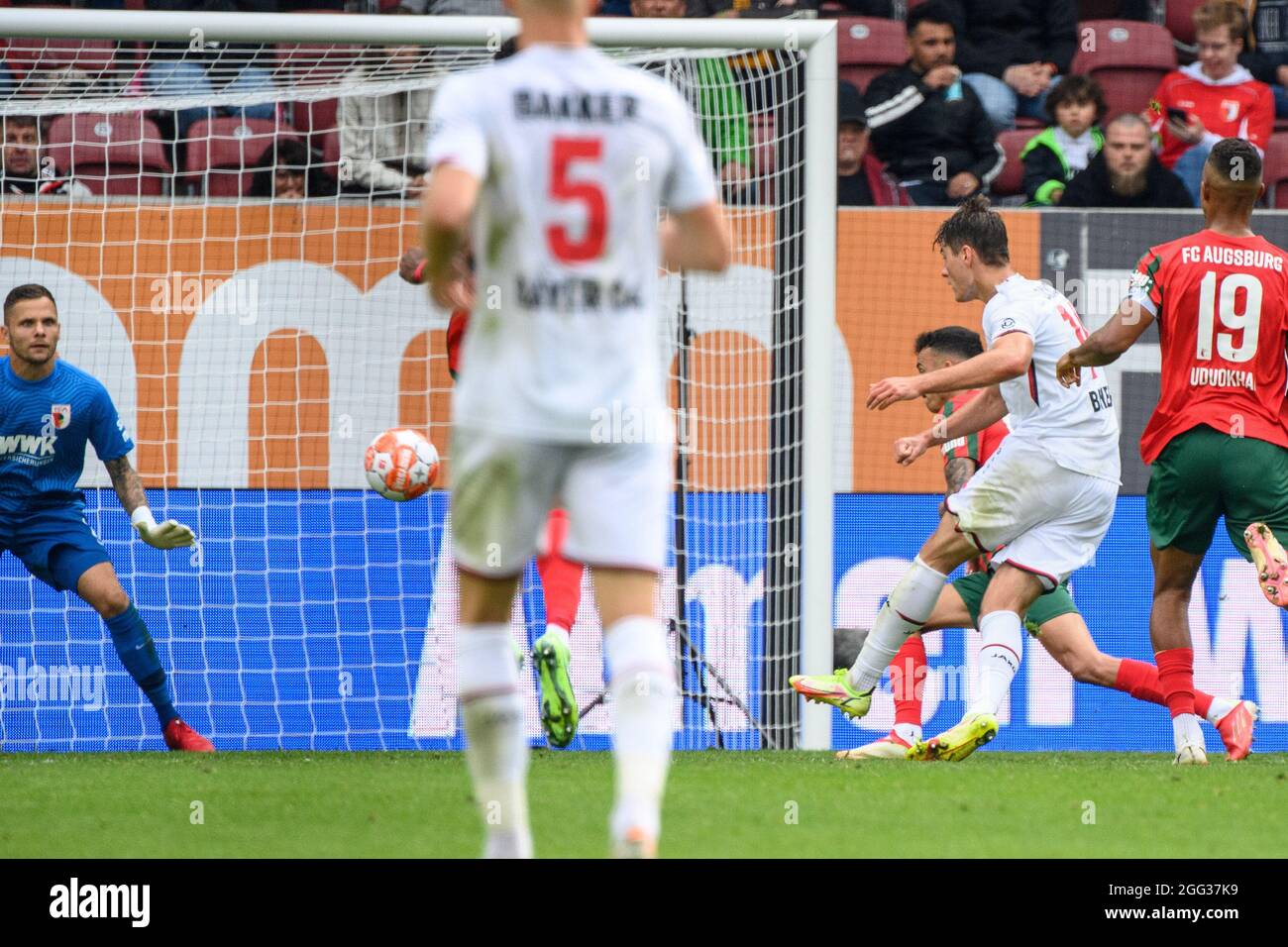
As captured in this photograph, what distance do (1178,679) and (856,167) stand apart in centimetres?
455

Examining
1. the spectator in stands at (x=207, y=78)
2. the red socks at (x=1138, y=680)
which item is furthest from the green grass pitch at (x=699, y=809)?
the spectator in stands at (x=207, y=78)

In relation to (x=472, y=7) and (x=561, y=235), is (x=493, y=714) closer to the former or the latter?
(x=561, y=235)

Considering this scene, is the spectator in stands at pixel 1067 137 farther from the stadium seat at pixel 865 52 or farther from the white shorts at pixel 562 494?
the white shorts at pixel 562 494

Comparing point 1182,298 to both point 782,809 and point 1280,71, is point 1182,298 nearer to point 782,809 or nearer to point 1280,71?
point 782,809

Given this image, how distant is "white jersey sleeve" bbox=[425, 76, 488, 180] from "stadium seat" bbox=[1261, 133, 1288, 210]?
8.48 meters

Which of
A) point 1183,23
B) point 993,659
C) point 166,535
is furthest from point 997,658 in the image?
point 1183,23

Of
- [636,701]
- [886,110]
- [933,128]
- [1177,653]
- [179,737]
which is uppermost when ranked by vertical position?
[886,110]

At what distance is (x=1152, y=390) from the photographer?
9422 millimetres

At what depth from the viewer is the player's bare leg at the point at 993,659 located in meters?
6.44

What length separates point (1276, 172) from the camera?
36.0ft

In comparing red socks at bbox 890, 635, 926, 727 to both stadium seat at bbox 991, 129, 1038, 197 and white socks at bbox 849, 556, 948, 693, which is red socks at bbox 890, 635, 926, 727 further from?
stadium seat at bbox 991, 129, 1038, 197

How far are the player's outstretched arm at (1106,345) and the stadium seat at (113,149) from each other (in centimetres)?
499

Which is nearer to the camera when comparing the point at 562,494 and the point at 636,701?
the point at 636,701

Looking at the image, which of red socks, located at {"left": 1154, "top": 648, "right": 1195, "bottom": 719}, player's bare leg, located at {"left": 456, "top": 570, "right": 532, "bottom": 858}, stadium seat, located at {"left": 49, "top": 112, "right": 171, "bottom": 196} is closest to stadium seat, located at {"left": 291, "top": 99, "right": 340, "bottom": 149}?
stadium seat, located at {"left": 49, "top": 112, "right": 171, "bottom": 196}
